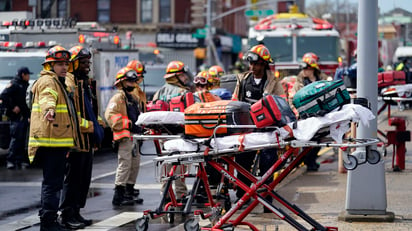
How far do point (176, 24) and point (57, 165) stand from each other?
4912 cm

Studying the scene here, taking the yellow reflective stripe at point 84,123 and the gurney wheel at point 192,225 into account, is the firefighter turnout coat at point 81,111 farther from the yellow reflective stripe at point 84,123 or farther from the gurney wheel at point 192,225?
the gurney wheel at point 192,225

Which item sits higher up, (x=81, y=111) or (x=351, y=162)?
(x=81, y=111)

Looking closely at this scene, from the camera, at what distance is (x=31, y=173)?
629 inches

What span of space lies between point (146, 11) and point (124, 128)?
→ 46.4 meters

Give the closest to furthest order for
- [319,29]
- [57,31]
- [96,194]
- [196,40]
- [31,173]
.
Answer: [96,194] → [31,173] → [57,31] → [319,29] → [196,40]

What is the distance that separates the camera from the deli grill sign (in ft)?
180

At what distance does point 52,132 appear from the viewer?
943 cm

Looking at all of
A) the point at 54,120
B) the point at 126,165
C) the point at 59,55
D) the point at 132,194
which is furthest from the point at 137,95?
the point at 54,120

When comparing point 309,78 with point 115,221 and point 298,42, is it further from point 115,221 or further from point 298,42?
point 298,42

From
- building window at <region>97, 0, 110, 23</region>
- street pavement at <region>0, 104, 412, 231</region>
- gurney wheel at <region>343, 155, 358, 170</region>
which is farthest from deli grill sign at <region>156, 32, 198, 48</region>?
gurney wheel at <region>343, 155, 358, 170</region>

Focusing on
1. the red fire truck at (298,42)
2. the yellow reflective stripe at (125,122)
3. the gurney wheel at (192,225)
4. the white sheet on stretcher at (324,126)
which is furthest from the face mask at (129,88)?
the red fire truck at (298,42)

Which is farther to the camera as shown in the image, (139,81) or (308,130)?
(139,81)

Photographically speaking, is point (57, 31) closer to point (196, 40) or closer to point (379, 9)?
point (379, 9)

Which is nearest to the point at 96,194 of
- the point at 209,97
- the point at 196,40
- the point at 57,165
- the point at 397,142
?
the point at 209,97
